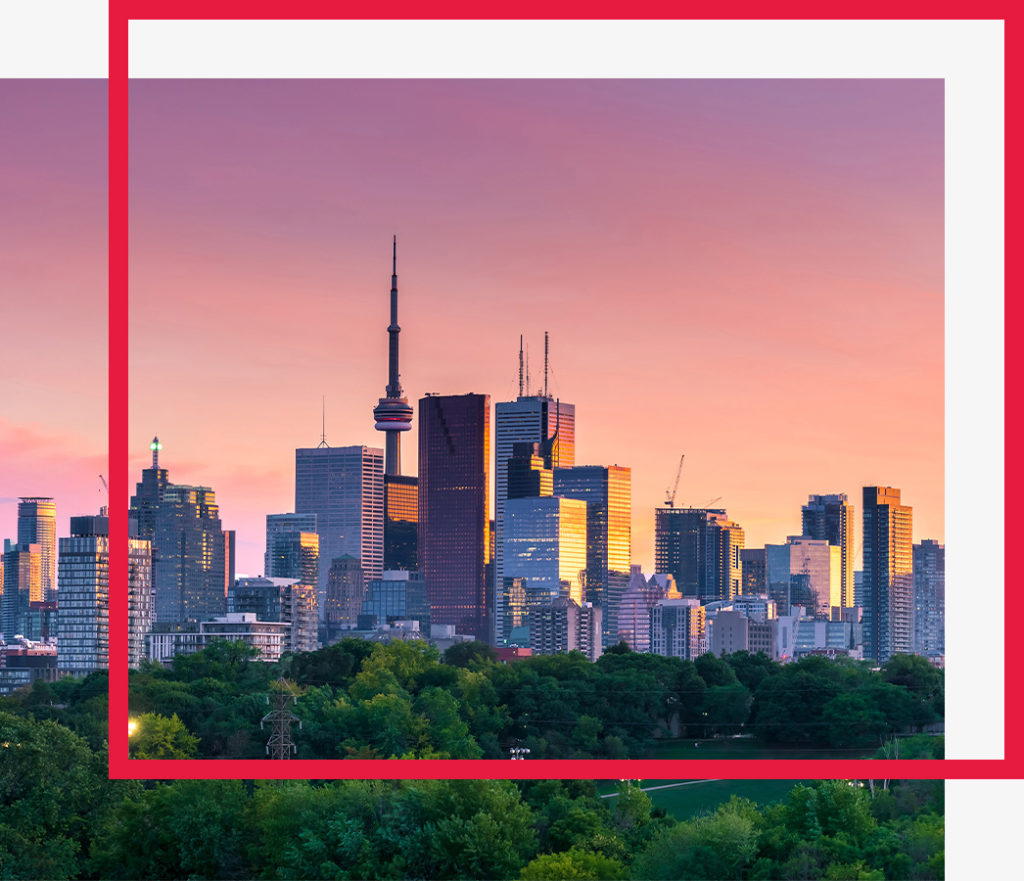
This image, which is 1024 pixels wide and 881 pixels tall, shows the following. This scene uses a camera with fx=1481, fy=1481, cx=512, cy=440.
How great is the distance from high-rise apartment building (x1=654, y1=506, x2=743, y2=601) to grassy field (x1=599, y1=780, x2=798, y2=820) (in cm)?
2381

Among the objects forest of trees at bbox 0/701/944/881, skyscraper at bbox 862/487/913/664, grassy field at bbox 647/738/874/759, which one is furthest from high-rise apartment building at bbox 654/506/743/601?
forest of trees at bbox 0/701/944/881

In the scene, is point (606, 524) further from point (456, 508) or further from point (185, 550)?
point (185, 550)

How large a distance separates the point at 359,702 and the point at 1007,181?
76.4ft

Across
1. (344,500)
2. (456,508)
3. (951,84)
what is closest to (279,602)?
(344,500)

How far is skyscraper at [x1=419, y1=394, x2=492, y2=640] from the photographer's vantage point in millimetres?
57500

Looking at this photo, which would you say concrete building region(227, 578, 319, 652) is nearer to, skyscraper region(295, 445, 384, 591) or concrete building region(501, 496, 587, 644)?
skyscraper region(295, 445, 384, 591)

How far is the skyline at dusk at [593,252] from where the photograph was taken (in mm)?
31469

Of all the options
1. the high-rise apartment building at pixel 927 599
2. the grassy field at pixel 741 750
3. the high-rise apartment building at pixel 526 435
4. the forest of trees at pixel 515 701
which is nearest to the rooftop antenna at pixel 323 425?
→ the high-rise apartment building at pixel 526 435

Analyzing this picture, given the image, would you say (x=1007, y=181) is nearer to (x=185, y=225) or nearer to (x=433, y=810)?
(x=433, y=810)

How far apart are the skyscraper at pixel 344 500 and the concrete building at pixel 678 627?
13.2 metres

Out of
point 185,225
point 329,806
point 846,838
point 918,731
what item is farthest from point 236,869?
point 185,225

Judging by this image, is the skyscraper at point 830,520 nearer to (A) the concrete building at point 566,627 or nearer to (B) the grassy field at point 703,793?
(A) the concrete building at point 566,627

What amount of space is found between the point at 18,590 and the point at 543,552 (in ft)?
104

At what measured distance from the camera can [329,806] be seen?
18125 millimetres
